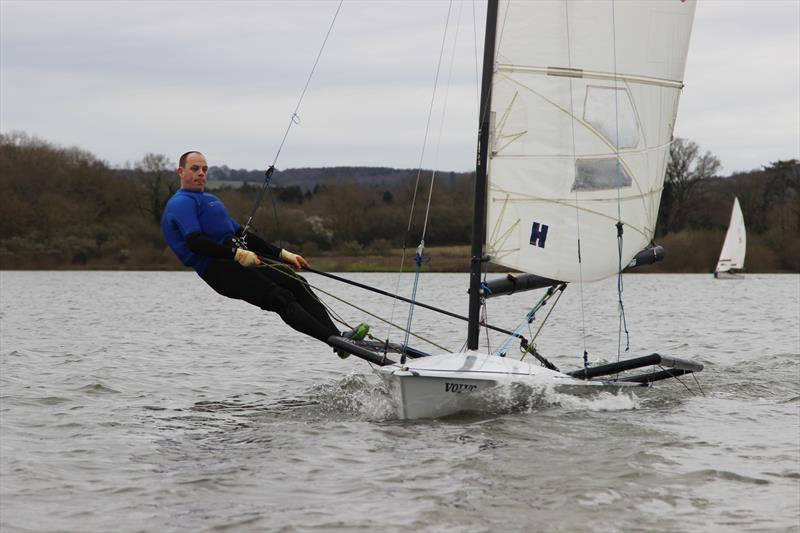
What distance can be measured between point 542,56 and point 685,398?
404cm

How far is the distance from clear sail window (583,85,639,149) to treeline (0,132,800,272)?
4974cm

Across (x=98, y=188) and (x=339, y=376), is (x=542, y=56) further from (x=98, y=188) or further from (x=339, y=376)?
(x=98, y=188)

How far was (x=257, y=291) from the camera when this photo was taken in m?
9.43

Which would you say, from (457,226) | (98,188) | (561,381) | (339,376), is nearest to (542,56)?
(561,381)

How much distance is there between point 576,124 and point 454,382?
9.10 feet

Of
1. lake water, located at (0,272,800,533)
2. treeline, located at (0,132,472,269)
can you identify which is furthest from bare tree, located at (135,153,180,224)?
lake water, located at (0,272,800,533)

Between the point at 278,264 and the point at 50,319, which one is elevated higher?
the point at 278,264

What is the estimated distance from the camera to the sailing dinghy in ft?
30.9

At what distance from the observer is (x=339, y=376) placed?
1350 cm

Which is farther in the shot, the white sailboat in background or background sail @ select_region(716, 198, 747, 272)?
background sail @ select_region(716, 198, 747, 272)

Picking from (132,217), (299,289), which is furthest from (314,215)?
(299,289)

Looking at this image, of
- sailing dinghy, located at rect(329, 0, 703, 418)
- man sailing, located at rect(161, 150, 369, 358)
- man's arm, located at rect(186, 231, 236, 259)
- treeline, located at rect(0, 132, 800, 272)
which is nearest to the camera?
man's arm, located at rect(186, 231, 236, 259)

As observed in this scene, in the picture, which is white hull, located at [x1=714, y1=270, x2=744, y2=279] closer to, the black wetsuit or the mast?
the mast

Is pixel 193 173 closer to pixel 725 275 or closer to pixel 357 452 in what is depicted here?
pixel 357 452
